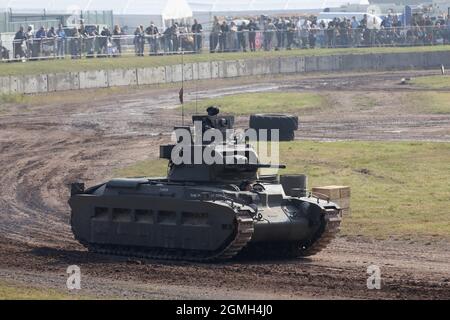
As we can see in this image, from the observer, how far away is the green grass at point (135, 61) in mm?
56562

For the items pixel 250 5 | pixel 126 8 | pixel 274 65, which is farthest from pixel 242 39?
pixel 250 5

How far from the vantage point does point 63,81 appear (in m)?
56.5

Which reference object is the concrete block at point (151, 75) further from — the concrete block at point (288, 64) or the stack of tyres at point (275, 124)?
the stack of tyres at point (275, 124)

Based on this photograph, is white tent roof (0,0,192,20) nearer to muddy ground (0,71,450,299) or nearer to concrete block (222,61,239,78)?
concrete block (222,61,239,78)

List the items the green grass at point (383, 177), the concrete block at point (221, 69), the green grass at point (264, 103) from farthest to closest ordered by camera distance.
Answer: the concrete block at point (221, 69) < the green grass at point (264, 103) < the green grass at point (383, 177)

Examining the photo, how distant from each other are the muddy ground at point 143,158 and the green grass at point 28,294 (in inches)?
15.9

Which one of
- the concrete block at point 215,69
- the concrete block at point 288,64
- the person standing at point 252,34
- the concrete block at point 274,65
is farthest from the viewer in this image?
the person standing at point 252,34

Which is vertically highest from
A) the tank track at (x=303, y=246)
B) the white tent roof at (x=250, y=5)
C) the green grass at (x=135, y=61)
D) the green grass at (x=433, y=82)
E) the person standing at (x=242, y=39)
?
the white tent roof at (x=250, y=5)

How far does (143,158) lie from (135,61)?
76.9 feet

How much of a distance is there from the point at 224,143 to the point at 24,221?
706 centimetres

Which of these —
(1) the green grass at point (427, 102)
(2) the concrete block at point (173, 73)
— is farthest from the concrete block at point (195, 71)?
(1) the green grass at point (427, 102)

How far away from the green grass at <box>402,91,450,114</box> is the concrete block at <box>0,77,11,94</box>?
15897mm

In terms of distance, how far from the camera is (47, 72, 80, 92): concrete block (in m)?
55.9

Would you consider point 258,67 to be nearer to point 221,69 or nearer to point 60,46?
point 221,69
